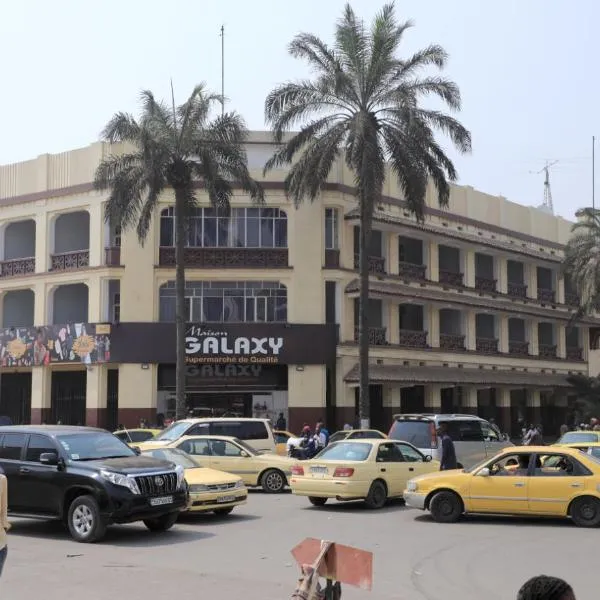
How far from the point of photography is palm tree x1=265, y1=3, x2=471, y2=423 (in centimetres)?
3191

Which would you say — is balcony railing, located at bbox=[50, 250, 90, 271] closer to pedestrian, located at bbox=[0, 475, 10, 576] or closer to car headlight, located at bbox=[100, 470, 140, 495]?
car headlight, located at bbox=[100, 470, 140, 495]

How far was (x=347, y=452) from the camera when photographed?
18328 millimetres

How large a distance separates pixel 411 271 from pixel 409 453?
25.7 meters

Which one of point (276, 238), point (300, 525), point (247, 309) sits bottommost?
point (300, 525)

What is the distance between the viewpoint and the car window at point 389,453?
1848cm

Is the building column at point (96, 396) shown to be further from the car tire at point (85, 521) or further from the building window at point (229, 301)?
the car tire at point (85, 521)

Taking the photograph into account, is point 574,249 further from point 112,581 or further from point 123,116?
point 112,581

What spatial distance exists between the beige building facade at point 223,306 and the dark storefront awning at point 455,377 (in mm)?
Answer: 135

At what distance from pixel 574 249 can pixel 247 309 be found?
63.1 feet

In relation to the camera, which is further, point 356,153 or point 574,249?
point 574,249

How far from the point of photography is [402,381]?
4034 cm

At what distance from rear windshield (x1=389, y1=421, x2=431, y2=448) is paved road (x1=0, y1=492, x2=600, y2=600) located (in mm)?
4893

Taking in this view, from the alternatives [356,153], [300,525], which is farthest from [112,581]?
[356,153]

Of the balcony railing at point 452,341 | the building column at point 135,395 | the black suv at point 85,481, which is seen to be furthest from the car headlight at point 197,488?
the balcony railing at point 452,341
